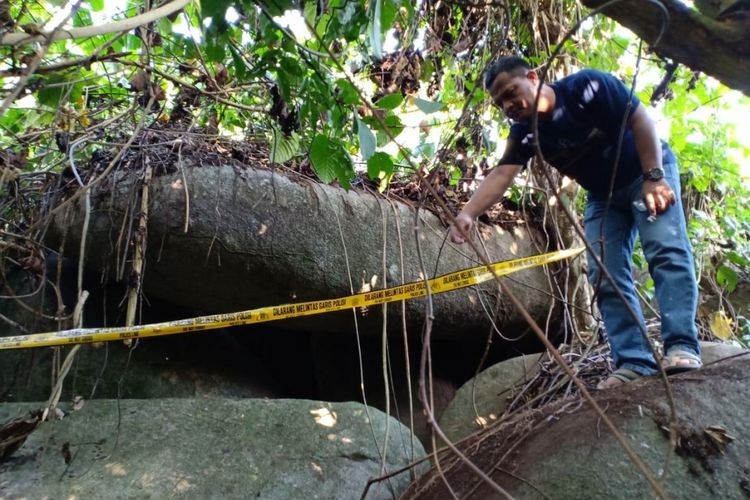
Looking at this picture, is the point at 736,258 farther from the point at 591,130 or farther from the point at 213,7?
the point at 213,7

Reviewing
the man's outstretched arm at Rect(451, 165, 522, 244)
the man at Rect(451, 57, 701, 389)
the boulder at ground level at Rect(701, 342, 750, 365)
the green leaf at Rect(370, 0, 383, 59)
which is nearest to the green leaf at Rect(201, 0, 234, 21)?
the green leaf at Rect(370, 0, 383, 59)

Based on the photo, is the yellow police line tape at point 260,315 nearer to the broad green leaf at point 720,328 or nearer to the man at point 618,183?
the man at point 618,183

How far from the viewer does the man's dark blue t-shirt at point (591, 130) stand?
2.00 meters

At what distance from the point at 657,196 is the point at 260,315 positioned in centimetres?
157

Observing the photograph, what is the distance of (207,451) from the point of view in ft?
6.47

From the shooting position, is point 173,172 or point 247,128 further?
point 247,128

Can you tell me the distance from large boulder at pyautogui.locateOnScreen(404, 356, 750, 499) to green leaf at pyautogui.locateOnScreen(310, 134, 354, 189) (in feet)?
3.21

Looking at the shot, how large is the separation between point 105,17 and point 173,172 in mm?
717

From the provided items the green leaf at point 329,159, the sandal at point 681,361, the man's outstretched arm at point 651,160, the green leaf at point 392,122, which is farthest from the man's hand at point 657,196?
the green leaf at point 329,159

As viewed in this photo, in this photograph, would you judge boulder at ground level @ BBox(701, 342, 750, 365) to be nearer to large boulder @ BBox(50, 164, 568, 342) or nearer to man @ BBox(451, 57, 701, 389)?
man @ BBox(451, 57, 701, 389)

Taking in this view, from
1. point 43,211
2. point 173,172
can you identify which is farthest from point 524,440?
point 43,211

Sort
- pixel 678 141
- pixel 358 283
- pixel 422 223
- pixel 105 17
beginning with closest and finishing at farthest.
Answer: pixel 105 17 → pixel 358 283 → pixel 422 223 → pixel 678 141

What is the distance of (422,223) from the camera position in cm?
314

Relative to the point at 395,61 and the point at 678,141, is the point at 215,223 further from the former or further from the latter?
the point at 678,141
